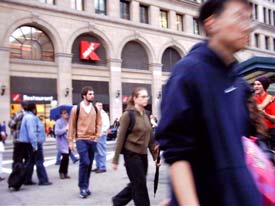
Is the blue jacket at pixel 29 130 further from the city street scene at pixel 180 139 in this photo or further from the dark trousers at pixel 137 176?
the dark trousers at pixel 137 176

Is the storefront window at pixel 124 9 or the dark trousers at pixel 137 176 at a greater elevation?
the storefront window at pixel 124 9

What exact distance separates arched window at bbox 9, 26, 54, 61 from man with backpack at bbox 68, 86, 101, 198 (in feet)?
87.4

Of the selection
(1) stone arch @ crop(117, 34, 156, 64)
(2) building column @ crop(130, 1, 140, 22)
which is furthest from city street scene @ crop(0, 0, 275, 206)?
(2) building column @ crop(130, 1, 140, 22)

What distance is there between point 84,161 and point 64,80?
28.0 metres

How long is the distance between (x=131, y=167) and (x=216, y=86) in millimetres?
3894

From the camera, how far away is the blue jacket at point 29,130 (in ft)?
31.0

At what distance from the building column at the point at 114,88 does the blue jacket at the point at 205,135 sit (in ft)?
120

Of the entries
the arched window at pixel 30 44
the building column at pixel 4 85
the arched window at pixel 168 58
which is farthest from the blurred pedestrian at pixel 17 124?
the arched window at pixel 168 58

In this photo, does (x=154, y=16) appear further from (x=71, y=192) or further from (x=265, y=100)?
(x=265, y=100)

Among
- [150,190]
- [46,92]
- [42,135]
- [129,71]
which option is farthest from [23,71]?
[150,190]

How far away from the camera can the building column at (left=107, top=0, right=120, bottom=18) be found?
38987 mm

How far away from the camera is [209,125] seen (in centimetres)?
183

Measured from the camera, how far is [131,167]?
5.64 metres

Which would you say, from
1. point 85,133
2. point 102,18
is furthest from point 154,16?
point 85,133
